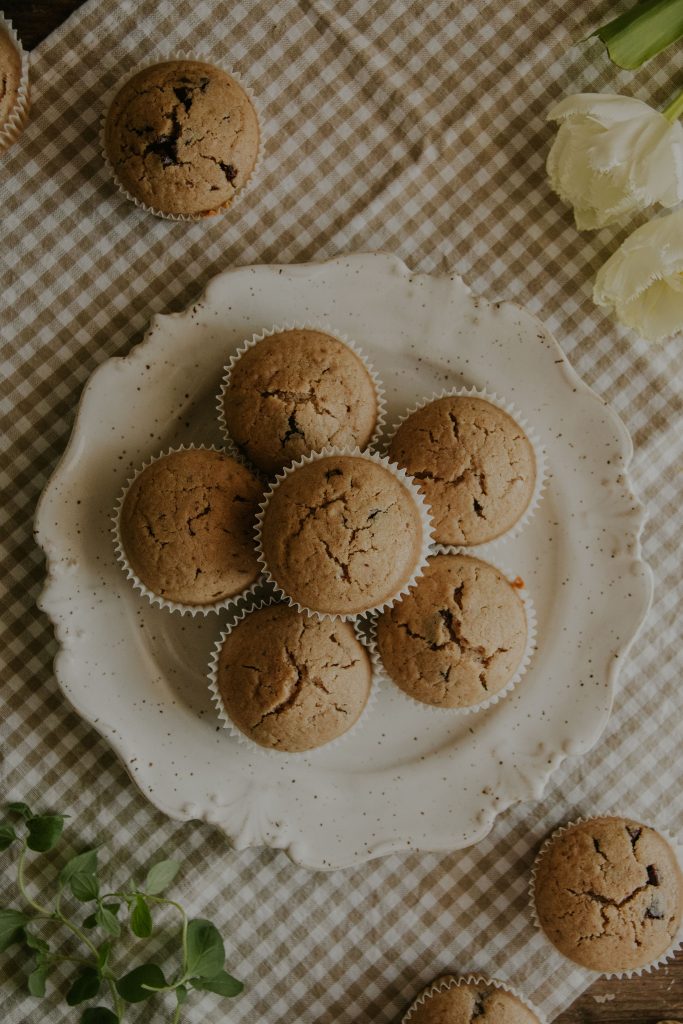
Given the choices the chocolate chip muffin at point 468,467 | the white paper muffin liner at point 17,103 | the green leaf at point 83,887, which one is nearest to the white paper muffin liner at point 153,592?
the chocolate chip muffin at point 468,467

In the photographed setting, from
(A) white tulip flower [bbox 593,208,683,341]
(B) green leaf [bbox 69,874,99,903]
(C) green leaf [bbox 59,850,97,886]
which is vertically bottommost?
(B) green leaf [bbox 69,874,99,903]

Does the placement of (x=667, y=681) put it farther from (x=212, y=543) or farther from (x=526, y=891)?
(x=212, y=543)

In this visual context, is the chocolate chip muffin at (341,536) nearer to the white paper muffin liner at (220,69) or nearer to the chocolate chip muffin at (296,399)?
the chocolate chip muffin at (296,399)

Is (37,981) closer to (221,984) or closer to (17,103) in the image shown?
(221,984)

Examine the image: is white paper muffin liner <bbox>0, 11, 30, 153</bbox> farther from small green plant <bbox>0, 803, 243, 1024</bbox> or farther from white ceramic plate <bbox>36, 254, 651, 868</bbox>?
small green plant <bbox>0, 803, 243, 1024</bbox>

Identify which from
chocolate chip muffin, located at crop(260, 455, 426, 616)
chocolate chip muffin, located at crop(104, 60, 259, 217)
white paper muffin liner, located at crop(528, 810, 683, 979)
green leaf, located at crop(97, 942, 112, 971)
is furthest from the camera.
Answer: white paper muffin liner, located at crop(528, 810, 683, 979)

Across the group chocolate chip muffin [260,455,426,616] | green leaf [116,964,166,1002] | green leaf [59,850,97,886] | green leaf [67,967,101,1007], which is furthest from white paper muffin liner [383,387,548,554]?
green leaf [67,967,101,1007]

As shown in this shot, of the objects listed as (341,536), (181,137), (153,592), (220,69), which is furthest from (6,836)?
(220,69)
